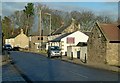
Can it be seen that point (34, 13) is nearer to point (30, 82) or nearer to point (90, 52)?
point (90, 52)

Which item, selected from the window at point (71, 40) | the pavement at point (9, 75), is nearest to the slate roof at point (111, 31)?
the pavement at point (9, 75)

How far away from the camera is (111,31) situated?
4244cm

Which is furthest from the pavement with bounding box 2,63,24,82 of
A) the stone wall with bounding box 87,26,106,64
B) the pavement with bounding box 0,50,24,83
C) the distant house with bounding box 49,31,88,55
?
the distant house with bounding box 49,31,88,55

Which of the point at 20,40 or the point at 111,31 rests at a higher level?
the point at 111,31

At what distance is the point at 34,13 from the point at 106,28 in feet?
264

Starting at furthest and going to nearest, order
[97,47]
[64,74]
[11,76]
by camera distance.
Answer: [97,47], [64,74], [11,76]

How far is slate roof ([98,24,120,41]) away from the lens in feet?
133

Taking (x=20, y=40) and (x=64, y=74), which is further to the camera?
(x=20, y=40)

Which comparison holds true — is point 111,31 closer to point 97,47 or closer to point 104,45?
point 97,47

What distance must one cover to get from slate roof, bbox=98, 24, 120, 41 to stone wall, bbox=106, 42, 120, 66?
45.2 inches

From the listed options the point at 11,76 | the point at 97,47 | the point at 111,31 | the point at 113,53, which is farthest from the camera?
the point at 111,31

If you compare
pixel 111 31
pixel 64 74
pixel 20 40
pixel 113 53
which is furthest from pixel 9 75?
pixel 20 40

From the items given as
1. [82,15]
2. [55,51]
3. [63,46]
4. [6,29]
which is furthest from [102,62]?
[6,29]

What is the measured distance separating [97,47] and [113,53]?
3553 mm
